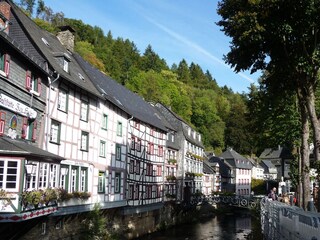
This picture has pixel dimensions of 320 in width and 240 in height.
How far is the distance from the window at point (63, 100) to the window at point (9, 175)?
22.7ft

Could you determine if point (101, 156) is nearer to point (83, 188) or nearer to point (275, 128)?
point (83, 188)

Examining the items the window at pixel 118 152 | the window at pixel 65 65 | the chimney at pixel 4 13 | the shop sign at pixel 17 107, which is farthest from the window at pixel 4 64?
the window at pixel 118 152

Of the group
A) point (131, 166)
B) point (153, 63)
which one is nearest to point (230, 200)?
point (131, 166)

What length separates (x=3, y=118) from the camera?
16719 millimetres

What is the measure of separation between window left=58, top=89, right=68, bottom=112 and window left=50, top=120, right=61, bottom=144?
3.07 ft

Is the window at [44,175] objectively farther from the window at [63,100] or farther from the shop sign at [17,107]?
the window at [63,100]

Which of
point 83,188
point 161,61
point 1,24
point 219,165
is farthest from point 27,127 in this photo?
point 161,61

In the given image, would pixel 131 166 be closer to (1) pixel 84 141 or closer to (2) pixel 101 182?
(2) pixel 101 182

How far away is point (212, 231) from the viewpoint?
42.4 metres

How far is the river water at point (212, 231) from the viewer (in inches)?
1420

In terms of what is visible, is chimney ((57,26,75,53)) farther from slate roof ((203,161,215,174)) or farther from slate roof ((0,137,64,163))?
slate roof ((203,161,215,174))

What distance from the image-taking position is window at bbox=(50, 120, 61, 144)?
70.2 feet

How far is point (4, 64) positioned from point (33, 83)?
2882mm

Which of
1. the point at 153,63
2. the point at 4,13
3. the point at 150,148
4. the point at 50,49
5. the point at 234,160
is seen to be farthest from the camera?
the point at 153,63
